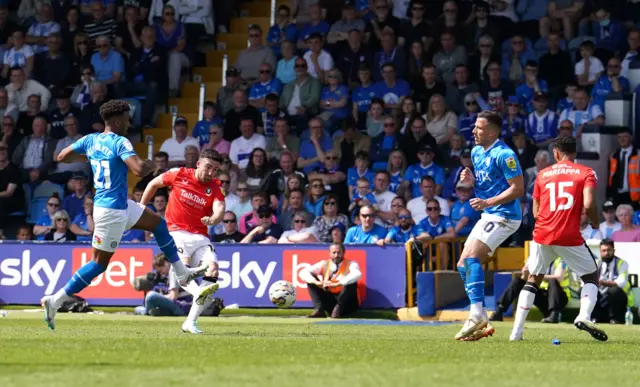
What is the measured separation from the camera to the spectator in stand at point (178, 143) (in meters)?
25.9

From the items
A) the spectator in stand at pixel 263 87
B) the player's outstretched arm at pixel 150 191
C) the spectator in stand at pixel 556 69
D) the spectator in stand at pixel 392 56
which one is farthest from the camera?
the spectator in stand at pixel 263 87

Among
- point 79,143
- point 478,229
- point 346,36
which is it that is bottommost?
point 478,229

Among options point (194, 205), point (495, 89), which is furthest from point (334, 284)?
point (194, 205)

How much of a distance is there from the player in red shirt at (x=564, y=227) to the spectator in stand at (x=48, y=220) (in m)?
13.0

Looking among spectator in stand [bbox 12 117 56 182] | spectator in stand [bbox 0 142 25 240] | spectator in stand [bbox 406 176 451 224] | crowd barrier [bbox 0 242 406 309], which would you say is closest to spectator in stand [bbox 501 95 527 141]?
spectator in stand [bbox 406 176 451 224]

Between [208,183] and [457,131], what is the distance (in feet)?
32.0

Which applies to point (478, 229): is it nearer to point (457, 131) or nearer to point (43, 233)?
point (457, 131)

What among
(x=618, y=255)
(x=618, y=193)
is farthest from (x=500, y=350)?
(x=618, y=193)

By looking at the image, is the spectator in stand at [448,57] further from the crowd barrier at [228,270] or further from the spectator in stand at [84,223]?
the spectator in stand at [84,223]

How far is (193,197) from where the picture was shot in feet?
50.5

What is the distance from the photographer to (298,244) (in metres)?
22.2

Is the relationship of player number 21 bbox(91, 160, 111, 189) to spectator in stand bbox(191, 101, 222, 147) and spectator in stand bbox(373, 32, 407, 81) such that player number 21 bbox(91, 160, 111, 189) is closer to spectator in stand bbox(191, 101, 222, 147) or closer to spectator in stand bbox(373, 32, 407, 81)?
spectator in stand bbox(191, 101, 222, 147)

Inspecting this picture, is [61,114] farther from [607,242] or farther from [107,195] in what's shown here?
[107,195]

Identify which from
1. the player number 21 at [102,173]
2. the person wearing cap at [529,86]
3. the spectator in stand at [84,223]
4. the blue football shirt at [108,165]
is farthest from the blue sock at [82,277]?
the person wearing cap at [529,86]
